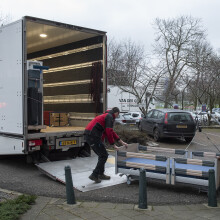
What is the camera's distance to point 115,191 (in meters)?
5.61

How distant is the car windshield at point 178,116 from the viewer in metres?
12.5

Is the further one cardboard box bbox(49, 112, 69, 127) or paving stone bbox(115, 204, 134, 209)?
cardboard box bbox(49, 112, 69, 127)

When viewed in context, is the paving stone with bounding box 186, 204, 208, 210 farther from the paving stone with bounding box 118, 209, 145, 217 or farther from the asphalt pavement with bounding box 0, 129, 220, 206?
the paving stone with bounding box 118, 209, 145, 217

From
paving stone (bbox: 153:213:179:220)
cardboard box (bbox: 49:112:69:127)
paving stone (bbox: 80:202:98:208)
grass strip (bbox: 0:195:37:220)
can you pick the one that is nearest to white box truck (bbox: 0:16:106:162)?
cardboard box (bbox: 49:112:69:127)

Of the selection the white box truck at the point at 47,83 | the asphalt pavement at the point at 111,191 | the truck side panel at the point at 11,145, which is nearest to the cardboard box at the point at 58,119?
the white box truck at the point at 47,83

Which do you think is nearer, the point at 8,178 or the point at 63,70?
the point at 8,178

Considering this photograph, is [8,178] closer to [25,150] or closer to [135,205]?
[25,150]

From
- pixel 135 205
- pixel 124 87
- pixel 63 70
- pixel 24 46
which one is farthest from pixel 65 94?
pixel 124 87

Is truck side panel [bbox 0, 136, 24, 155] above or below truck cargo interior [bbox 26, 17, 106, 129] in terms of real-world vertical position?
below

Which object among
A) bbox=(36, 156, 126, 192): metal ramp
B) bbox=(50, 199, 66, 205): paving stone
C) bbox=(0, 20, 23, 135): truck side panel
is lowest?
bbox=(50, 199, 66, 205): paving stone

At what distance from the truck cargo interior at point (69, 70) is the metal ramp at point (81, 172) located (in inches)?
43.0

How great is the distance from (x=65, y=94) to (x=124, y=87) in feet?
32.0

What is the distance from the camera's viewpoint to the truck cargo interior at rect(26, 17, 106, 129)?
7199 millimetres

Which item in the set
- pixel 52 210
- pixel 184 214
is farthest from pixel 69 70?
pixel 184 214
